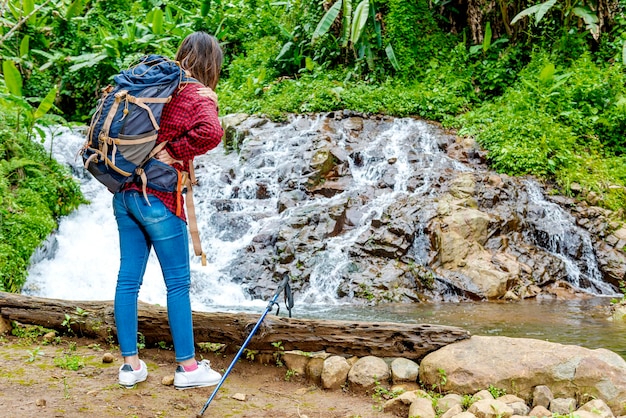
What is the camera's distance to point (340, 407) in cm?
345

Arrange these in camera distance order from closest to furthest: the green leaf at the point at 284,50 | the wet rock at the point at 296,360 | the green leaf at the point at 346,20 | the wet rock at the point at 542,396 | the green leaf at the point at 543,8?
the wet rock at the point at 542,396
the wet rock at the point at 296,360
the green leaf at the point at 543,8
the green leaf at the point at 346,20
the green leaf at the point at 284,50

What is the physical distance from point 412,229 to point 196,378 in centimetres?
616

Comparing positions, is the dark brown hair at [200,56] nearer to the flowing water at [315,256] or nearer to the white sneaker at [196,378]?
the white sneaker at [196,378]

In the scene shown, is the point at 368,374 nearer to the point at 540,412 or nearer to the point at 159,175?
the point at 540,412

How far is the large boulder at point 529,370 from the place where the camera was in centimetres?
340

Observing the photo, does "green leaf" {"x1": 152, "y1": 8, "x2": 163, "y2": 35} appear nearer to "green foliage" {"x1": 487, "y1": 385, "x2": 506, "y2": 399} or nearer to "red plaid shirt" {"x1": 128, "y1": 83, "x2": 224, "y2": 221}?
"red plaid shirt" {"x1": 128, "y1": 83, "x2": 224, "y2": 221}

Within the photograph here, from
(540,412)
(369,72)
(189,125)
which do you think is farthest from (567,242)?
(189,125)

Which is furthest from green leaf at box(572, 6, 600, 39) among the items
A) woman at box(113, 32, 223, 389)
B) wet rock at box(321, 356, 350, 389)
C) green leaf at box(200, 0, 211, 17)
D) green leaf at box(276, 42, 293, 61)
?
woman at box(113, 32, 223, 389)

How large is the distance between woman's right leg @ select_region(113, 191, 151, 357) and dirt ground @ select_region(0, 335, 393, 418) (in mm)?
327

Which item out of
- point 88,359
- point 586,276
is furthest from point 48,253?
point 586,276

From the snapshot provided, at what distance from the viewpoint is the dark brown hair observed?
3289 millimetres

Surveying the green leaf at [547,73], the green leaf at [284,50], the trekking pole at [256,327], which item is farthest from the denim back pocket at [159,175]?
the green leaf at [284,50]

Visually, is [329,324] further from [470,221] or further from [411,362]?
[470,221]

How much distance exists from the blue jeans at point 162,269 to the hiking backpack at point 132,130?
0.54 ft
